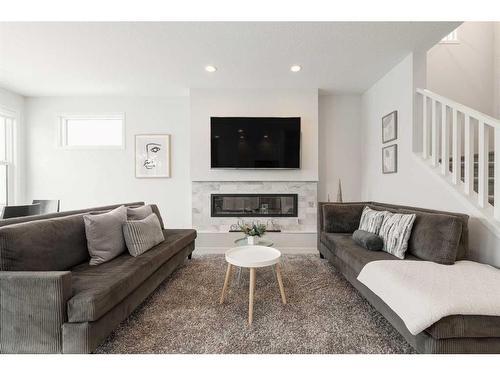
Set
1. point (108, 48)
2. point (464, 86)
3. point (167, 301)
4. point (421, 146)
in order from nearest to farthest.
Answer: point (167, 301), point (108, 48), point (421, 146), point (464, 86)

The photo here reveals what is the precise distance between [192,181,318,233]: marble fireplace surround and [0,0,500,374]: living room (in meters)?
0.02

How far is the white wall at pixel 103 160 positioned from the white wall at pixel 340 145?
7.90 ft

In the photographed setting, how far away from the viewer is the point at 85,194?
13.8 feet

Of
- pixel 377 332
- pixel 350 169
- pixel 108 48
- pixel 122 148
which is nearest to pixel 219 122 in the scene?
pixel 108 48

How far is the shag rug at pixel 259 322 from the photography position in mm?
1479

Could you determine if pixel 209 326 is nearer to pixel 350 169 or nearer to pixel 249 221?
pixel 249 221

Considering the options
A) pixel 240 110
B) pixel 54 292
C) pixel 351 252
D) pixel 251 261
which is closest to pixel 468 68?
pixel 240 110

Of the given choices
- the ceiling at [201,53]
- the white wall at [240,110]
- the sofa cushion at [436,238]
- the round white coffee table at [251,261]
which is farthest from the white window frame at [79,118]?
the sofa cushion at [436,238]

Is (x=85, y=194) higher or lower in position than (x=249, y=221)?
higher

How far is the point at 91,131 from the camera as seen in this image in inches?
168

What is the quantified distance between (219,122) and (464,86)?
375 centimetres

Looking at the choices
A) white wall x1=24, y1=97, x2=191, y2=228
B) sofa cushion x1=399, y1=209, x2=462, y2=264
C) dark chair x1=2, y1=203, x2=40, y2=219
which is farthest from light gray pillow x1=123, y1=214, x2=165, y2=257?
sofa cushion x1=399, y1=209, x2=462, y2=264

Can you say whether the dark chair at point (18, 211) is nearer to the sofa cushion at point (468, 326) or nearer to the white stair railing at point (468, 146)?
the sofa cushion at point (468, 326)

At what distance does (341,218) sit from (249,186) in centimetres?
152
